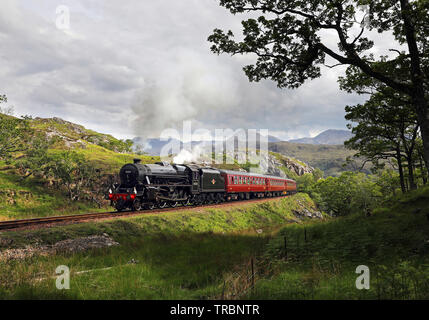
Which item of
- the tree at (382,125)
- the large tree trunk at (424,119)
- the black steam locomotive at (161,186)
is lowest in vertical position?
the black steam locomotive at (161,186)

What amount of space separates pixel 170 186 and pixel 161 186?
2.45 ft

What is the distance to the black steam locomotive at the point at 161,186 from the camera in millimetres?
19625

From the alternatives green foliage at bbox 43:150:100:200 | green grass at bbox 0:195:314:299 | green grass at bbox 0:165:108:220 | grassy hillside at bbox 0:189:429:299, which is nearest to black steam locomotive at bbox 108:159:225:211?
green grass at bbox 0:195:314:299

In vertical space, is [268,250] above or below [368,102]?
below

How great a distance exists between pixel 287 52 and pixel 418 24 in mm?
4992

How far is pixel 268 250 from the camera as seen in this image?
386 inches

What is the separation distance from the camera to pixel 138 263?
8.45 m

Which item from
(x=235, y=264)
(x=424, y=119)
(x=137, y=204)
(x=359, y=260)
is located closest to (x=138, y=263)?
(x=235, y=264)

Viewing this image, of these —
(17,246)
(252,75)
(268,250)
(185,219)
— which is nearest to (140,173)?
(185,219)

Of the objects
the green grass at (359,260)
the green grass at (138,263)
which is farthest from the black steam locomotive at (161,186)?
the green grass at (359,260)

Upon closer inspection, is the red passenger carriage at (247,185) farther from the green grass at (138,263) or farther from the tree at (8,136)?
the tree at (8,136)

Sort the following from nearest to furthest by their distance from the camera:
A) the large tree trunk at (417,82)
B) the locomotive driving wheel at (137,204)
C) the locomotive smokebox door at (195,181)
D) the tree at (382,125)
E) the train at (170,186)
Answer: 1. the large tree trunk at (417,82)
2. the tree at (382,125)
3. the locomotive driving wheel at (137,204)
4. the train at (170,186)
5. the locomotive smokebox door at (195,181)

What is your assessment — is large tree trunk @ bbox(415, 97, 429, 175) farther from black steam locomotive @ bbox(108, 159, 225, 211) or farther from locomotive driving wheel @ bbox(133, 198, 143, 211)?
locomotive driving wheel @ bbox(133, 198, 143, 211)
